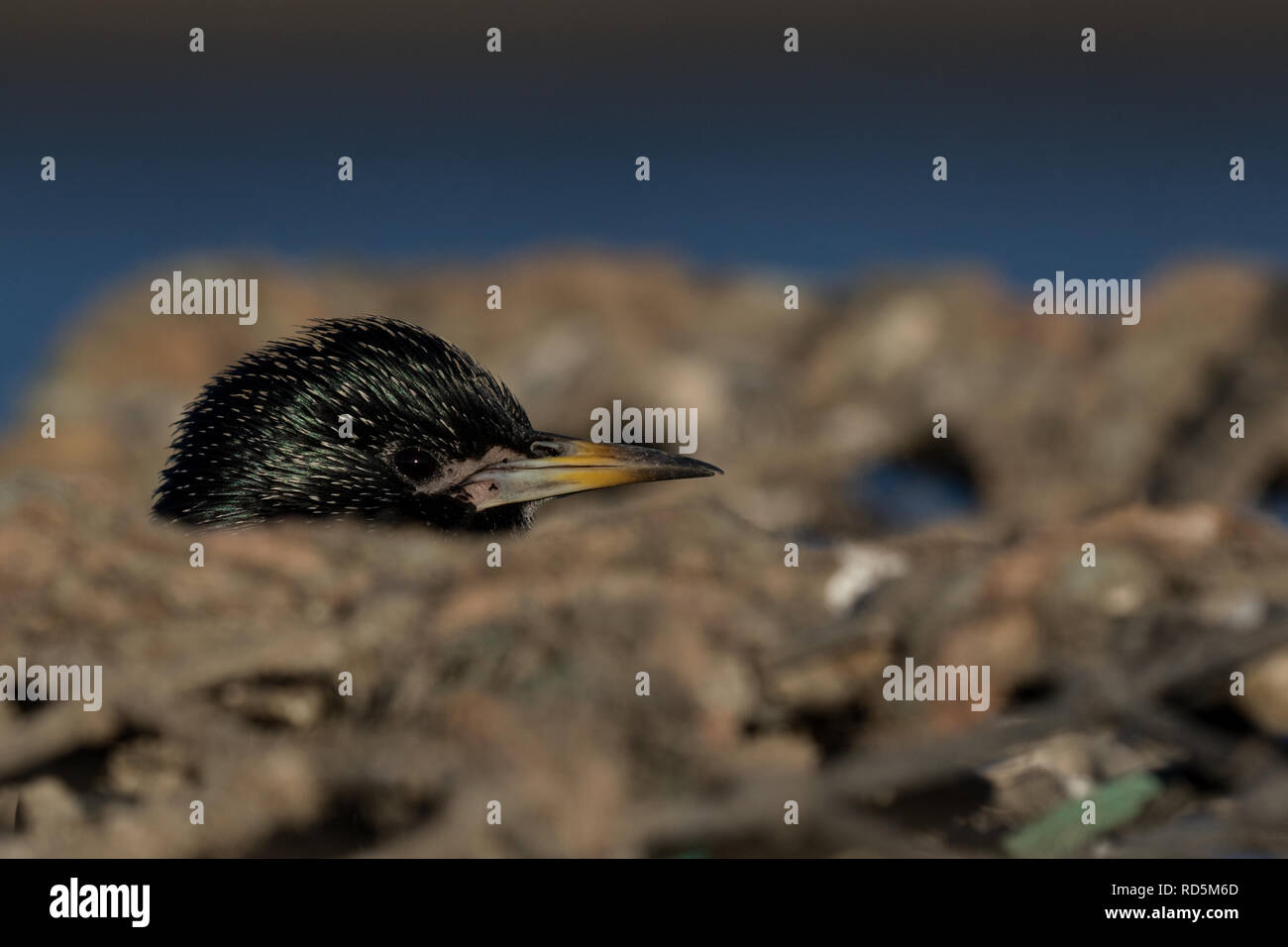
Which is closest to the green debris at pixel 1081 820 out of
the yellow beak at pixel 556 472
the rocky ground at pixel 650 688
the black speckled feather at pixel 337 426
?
the rocky ground at pixel 650 688

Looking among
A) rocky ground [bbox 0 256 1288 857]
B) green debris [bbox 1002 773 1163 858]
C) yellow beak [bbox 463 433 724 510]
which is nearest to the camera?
rocky ground [bbox 0 256 1288 857]

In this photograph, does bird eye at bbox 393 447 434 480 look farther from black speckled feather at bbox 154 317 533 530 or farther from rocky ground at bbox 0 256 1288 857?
rocky ground at bbox 0 256 1288 857

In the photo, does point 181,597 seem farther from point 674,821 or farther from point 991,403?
point 991,403

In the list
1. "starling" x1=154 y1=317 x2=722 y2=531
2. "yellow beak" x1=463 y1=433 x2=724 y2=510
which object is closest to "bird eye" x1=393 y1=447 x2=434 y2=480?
"starling" x1=154 y1=317 x2=722 y2=531

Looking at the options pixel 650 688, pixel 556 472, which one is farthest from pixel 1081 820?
pixel 556 472

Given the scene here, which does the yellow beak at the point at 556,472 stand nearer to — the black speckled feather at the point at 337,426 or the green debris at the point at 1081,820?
the black speckled feather at the point at 337,426

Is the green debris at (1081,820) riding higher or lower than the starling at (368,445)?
lower

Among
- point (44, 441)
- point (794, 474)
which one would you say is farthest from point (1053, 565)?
point (44, 441)
